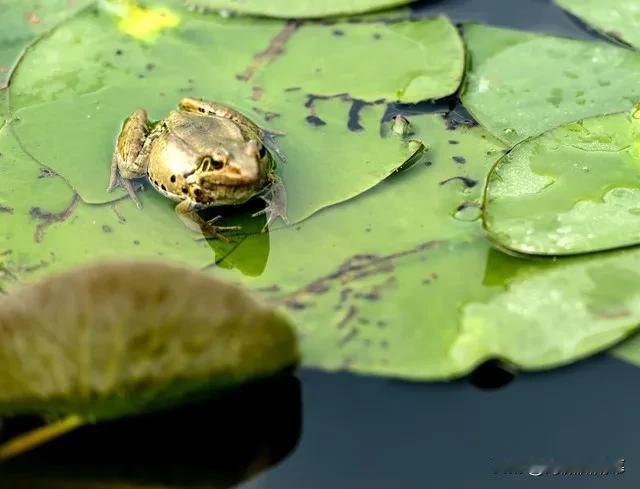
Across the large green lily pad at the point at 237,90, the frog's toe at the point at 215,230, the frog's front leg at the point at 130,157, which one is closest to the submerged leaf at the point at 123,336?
the frog's toe at the point at 215,230

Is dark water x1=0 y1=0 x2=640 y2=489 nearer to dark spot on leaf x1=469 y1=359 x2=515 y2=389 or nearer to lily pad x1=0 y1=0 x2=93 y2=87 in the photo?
dark spot on leaf x1=469 y1=359 x2=515 y2=389

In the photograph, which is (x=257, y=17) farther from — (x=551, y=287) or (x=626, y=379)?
(x=626, y=379)

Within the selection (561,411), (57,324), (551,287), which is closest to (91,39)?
(57,324)

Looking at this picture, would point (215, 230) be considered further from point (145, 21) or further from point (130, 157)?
point (145, 21)

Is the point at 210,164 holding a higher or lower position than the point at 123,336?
lower

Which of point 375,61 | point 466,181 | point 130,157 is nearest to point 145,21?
point 130,157

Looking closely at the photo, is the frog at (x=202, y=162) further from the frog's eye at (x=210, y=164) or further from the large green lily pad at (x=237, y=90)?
the large green lily pad at (x=237, y=90)

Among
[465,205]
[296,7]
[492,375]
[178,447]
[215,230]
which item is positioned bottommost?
[178,447]
